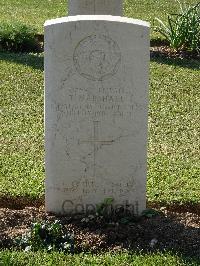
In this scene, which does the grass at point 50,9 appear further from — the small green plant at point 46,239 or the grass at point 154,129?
the small green plant at point 46,239

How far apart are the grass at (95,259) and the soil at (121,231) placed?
0.46 feet

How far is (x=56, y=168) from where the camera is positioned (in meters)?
5.31

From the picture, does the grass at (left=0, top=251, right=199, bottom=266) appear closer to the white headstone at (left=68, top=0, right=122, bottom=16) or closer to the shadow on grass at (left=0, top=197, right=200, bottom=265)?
the shadow on grass at (left=0, top=197, right=200, bottom=265)

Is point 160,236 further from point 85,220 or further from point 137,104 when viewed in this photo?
point 137,104

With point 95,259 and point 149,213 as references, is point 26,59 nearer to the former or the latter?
point 149,213

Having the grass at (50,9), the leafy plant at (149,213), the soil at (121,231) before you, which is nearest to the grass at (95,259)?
the soil at (121,231)

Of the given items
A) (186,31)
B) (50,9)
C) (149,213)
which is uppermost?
(50,9)

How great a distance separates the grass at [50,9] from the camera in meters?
14.1

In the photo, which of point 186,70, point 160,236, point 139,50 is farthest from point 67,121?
point 186,70

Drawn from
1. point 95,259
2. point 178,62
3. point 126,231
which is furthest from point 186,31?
point 95,259

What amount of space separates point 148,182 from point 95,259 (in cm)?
171

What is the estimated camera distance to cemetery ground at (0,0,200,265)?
488 centimetres

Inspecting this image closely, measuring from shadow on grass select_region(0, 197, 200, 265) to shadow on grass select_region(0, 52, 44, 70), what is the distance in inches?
209

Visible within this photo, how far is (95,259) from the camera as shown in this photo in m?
4.73
